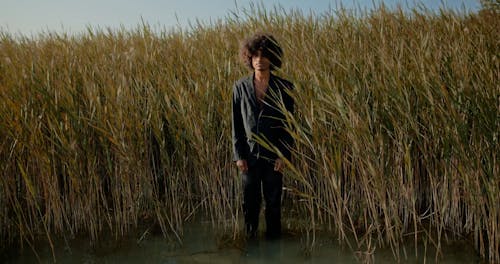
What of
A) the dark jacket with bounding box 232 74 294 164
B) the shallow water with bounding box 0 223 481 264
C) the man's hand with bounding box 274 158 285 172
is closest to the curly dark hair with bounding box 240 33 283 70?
the dark jacket with bounding box 232 74 294 164

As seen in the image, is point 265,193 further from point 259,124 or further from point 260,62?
point 260,62

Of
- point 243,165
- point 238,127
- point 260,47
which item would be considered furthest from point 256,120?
→ point 260,47

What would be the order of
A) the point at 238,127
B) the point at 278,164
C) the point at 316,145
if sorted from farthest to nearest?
the point at 316,145, the point at 238,127, the point at 278,164

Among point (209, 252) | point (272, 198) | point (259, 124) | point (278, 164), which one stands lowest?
point (209, 252)

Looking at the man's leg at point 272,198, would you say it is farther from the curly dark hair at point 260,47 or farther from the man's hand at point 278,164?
the curly dark hair at point 260,47

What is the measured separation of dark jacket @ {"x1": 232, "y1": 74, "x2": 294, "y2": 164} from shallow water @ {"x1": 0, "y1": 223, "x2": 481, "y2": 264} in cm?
60

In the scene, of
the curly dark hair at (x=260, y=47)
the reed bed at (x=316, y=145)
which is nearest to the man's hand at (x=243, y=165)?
the reed bed at (x=316, y=145)

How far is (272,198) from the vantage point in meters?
2.96

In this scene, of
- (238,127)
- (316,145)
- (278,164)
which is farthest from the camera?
(316,145)

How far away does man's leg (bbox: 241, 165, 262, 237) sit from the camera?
9.59 feet

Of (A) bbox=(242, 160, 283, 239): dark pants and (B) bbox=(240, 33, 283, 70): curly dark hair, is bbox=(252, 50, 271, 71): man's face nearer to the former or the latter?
(B) bbox=(240, 33, 283, 70): curly dark hair

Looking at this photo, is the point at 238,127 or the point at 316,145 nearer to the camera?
the point at 238,127

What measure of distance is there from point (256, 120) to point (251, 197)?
520 mm

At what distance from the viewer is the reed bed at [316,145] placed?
8.69ft
